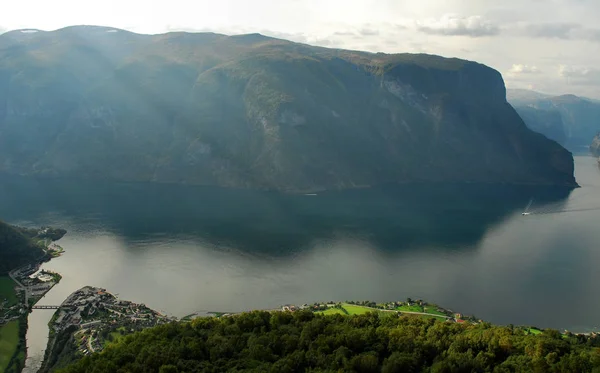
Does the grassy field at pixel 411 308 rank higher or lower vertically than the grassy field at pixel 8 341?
higher

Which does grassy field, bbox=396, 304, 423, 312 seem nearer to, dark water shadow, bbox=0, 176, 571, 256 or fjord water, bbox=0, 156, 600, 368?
fjord water, bbox=0, 156, 600, 368

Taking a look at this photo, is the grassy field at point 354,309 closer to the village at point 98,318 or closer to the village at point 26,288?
the village at point 98,318

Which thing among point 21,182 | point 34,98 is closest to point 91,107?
point 34,98

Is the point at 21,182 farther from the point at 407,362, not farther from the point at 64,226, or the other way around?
the point at 407,362

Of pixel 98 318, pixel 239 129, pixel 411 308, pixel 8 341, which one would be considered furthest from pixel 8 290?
pixel 239 129

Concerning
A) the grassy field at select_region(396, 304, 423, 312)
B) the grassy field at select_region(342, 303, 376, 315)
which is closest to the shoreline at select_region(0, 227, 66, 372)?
the grassy field at select_region(342, 303, 376, 315)

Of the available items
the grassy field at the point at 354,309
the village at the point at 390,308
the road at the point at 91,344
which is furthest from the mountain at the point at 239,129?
the road at the point at 91,344
